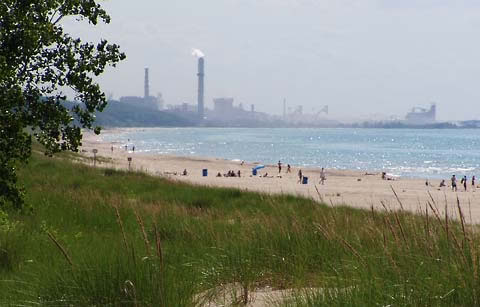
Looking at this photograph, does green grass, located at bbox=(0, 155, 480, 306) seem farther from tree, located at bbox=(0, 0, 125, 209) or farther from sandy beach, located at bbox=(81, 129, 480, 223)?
sandy beach, located at bbox=(81, 129, 480, 223)

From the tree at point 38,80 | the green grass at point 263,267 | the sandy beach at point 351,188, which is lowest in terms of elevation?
the sandy beach at point 351,188

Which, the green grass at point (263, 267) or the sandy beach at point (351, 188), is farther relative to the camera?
the sandy beach at point (351, 188)

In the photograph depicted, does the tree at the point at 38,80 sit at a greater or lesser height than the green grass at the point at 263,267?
greater

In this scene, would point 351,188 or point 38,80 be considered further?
point 351,188

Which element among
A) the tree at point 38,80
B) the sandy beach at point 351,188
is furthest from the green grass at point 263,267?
the sandy beach at point 351,188

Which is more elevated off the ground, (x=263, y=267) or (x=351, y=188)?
(x=263, y=267)

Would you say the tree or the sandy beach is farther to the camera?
the sandy beach

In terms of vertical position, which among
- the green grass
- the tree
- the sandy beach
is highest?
the tree

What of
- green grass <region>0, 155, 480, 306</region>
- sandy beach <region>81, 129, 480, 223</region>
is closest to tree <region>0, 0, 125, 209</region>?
green grass <region>0, 155, 480, 306</region>

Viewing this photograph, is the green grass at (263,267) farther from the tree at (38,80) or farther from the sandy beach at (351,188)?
the sandy beach at (351,188)

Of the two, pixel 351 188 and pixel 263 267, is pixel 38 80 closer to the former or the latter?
pixel 263 267

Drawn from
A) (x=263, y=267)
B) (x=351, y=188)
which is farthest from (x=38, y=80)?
(x=351, y=188)

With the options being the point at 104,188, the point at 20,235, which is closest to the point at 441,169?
the point at 104,188

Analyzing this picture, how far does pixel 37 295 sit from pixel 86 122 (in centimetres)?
255
